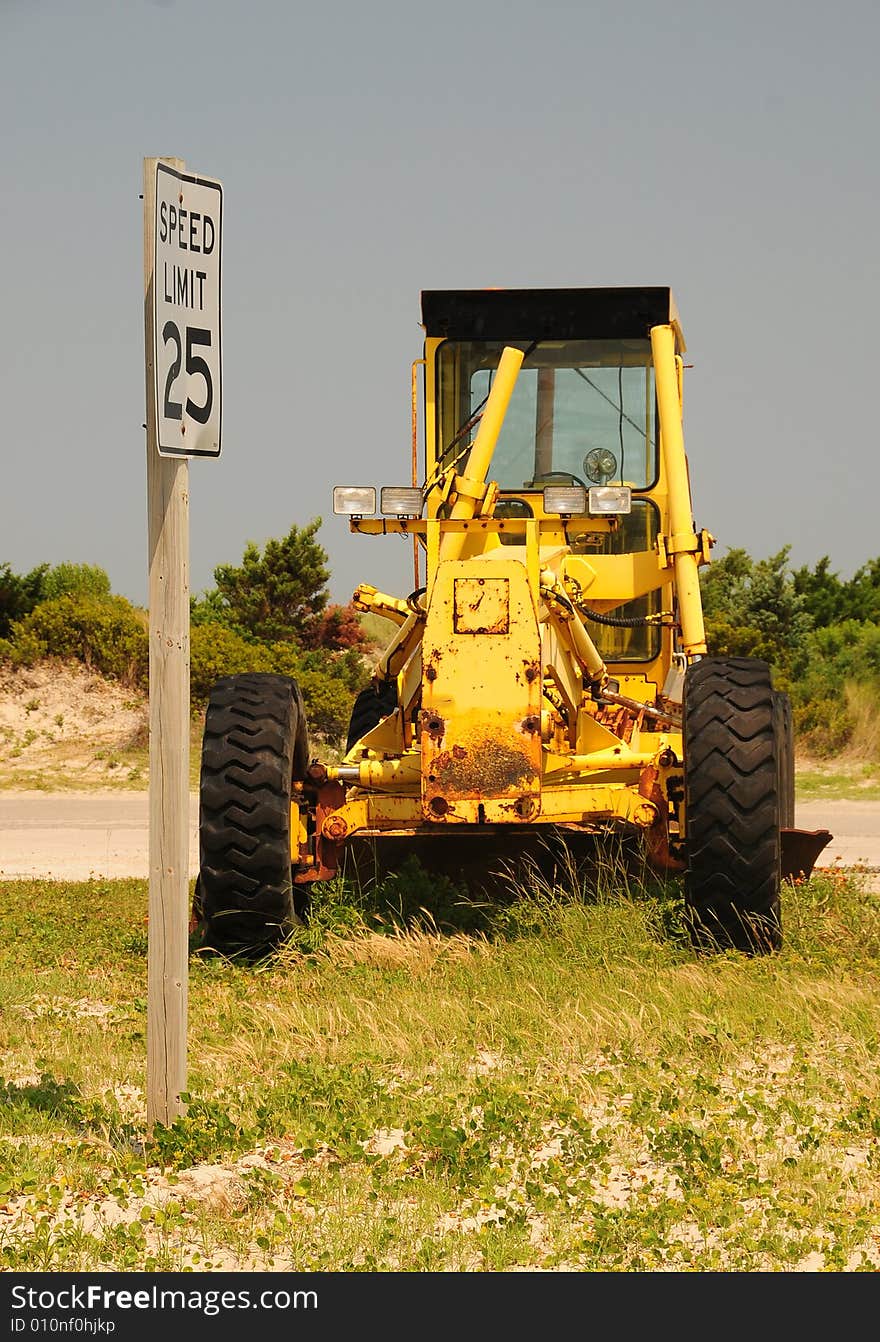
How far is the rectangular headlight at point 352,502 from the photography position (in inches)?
327

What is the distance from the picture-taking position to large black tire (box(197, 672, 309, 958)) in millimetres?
7973

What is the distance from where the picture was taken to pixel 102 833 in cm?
1526

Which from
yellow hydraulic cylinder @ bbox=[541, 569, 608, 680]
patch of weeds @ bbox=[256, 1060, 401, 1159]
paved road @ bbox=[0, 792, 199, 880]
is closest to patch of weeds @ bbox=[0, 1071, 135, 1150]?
patch of weeds @ bbox=[256, 1060, 401, 1159]

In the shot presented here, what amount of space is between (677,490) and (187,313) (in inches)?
174

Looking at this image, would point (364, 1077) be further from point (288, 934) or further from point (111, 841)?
point (111, 841)

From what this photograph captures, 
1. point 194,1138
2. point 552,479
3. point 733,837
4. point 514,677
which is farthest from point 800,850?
point 194,1138

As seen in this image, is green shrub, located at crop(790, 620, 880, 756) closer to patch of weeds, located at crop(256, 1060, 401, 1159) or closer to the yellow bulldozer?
the yellow bulldozer

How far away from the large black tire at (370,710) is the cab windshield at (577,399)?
211 centimetres

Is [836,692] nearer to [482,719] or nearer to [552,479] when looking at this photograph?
[552,479]

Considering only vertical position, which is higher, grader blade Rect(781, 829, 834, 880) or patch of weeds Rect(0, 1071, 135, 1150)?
grader blade Rect(781, 829, 834, 880)

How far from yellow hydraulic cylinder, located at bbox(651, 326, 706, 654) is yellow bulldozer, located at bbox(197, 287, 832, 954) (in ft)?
0.04

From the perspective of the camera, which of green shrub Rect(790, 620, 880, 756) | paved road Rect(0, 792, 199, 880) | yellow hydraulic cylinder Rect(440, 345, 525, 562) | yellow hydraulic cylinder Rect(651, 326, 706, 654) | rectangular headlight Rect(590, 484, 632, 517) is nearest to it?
rectangular headlight Rect(590, 484, 632, 517)

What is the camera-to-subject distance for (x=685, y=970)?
7.47 metres
